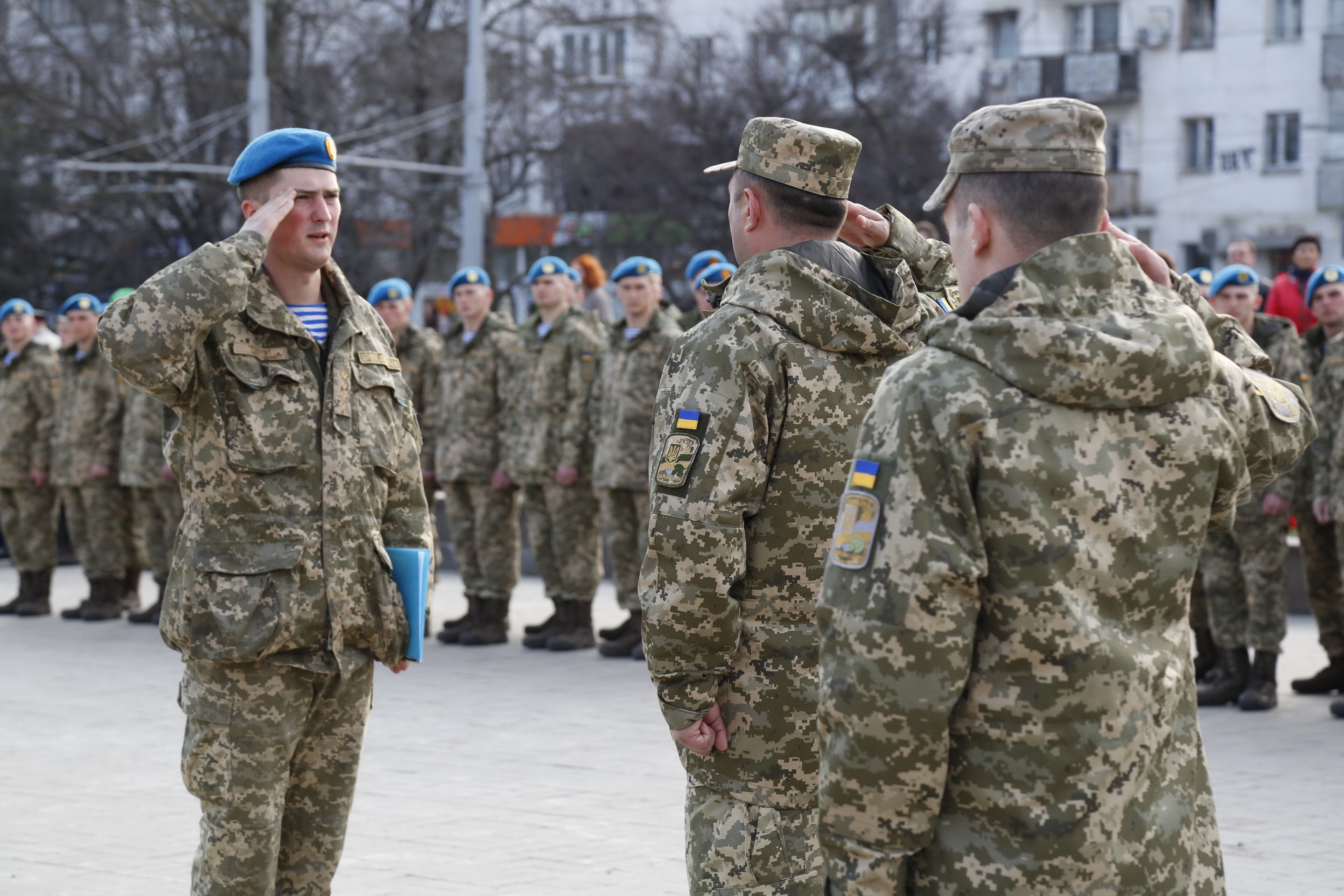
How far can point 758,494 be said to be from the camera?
3639mm

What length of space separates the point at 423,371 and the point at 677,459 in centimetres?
936

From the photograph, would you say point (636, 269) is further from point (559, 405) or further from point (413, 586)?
point (413, 586)

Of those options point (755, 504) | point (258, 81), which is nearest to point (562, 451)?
point (755, 504)

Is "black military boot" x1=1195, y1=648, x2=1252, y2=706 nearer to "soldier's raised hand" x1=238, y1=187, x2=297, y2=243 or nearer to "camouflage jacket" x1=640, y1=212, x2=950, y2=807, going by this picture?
"camouflage jacket" x1=640, y1=212, x2=950, y2=807

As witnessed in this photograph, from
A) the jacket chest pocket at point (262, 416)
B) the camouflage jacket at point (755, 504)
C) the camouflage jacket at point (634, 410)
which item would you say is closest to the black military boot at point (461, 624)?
the camouflage jacket at point (634, 410)

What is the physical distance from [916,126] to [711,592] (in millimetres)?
30000

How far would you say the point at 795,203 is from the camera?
379 centimetres

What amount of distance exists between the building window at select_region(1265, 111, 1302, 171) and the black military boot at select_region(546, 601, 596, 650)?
31.3 metres

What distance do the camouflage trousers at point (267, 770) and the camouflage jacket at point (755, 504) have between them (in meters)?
1.05


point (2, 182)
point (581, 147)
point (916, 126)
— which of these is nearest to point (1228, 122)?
point (916, 126)

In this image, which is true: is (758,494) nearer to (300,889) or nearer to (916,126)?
(300,889)

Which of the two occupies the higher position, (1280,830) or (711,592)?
(711,592)

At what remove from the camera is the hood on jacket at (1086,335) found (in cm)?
258

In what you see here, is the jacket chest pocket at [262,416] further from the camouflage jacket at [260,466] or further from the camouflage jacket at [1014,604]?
the camouflage jacket at [1014,604]
